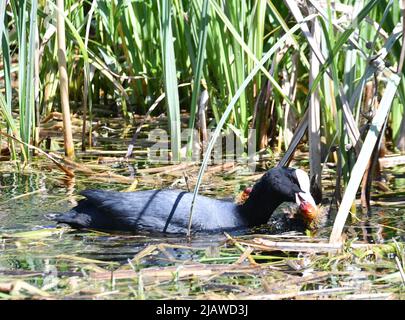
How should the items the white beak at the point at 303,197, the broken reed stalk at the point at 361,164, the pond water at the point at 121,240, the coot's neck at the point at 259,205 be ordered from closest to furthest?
the pond water at the point at 121,240
the broken reed stalk at the point at 361,164
the white beak at the point at 303,197
the coot's neck at the point at 259,205

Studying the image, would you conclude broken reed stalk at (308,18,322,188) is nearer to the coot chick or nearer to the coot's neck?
the coot chick

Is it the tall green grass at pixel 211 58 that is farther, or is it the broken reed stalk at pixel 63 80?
the broken reed stalk at pixel 63 80

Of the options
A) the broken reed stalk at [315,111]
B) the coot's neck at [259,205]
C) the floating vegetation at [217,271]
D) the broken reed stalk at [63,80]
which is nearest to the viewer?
the floating vegetation at [217,271]

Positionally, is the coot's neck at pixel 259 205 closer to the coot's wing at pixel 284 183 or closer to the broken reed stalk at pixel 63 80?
the coot's wing at pixel 284 183

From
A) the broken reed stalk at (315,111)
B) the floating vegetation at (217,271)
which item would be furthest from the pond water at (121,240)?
the broken reed stalk at (315,111)

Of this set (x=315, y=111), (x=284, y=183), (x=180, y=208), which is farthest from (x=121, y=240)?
(x=315, y=111)

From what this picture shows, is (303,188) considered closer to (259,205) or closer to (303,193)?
(303,193)

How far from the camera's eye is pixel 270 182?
190 inches

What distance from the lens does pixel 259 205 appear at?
484 cm

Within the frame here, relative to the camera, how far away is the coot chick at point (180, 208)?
4.64m

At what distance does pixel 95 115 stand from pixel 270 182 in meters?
2.78

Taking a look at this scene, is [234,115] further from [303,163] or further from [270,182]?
[270,182]
